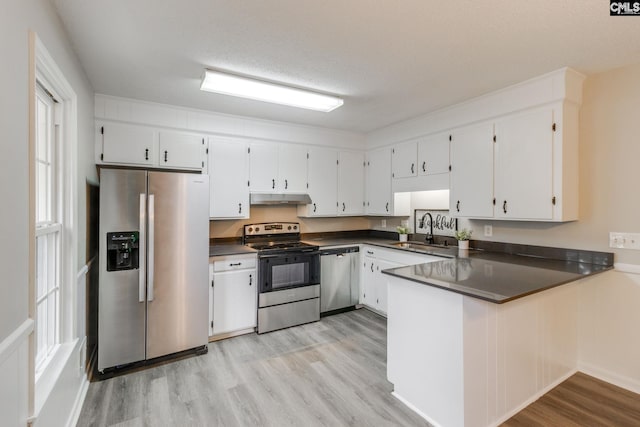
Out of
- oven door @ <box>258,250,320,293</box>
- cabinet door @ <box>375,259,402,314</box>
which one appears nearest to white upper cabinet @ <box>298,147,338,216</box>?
oven door @ <box>258,250,320,293</box>

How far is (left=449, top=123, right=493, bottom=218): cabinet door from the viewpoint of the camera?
2992 millimetres

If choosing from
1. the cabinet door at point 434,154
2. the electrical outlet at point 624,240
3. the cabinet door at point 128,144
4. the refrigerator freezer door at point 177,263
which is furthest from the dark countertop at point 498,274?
the cabinet door at point 128,144

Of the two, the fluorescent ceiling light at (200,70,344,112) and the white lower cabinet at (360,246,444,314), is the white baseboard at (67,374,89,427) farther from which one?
the white lower cabinet at (360,246,444,314)

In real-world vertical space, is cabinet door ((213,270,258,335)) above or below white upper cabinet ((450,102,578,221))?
below

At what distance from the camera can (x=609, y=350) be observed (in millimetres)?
2475

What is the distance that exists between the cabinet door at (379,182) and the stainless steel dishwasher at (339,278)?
69cm

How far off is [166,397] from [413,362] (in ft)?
6.07

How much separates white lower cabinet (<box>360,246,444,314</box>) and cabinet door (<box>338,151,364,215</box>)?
2.24ft

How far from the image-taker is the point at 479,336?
1855 millimetres

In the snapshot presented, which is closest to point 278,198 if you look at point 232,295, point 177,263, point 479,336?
point 232,295

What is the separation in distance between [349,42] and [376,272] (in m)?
2.78

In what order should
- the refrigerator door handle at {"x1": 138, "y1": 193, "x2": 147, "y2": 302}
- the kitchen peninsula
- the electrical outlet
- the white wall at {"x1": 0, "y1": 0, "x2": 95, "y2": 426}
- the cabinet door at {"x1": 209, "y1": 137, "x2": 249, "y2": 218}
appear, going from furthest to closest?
1. the cabinet door at {"x1": 209, "y1": 137, "x2": 249, "y2": 218}
2. the refrigerator door handle at {"x1": 138, "y1": 193, "x2": 147, "y2": 302}
3. the electrical outlet
4. the kitchen peninsula
5. the white wall at {"x1": 0, "y1": 0, "x2": 95, "y2": 426}

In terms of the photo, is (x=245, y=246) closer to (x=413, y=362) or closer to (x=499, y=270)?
(x=413, y=362)

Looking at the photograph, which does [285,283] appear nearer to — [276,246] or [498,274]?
[276,246]
